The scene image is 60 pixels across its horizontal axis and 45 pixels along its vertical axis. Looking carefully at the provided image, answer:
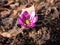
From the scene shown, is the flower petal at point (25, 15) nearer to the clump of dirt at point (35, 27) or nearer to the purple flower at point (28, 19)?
the purple flower at point (28, 19)

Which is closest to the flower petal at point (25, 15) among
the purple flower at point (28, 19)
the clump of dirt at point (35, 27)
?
the purple flower at point (28, 19)

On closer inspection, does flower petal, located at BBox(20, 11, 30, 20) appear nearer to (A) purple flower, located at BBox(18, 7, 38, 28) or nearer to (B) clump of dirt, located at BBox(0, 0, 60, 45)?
(A) purple flower, located at BBox(18, 7, 38, 28)

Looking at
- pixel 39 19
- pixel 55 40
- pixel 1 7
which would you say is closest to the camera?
pixel 55 40

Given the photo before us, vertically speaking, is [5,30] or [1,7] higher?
[1,7]

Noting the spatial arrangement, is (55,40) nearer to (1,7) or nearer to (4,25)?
(4,25)

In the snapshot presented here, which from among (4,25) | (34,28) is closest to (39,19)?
(34,28)

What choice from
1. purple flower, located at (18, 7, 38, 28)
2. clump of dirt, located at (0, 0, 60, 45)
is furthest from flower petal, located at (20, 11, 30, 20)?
clump of dirt, located at (0, 0, 60, 45)

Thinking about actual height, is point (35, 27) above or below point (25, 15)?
below

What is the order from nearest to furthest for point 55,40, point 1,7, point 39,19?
point 55,40 < point 39,19 < point 1,7
